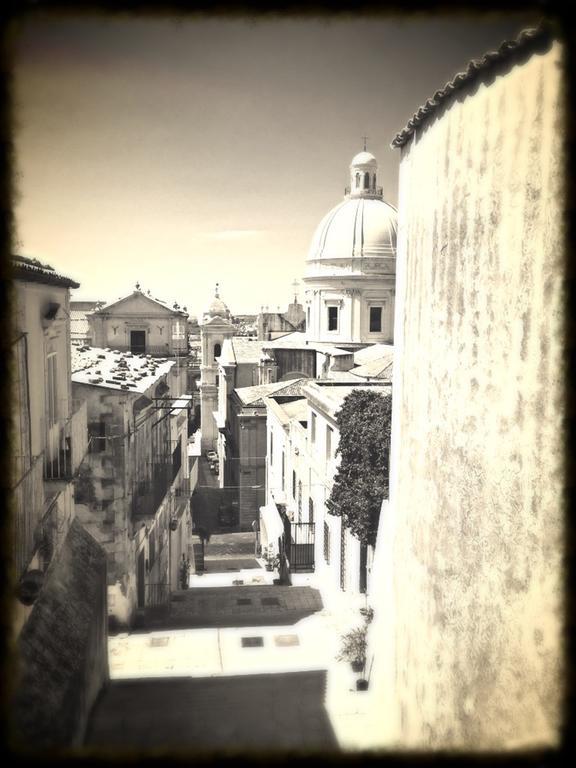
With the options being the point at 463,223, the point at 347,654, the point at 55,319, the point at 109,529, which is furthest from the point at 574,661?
the point at 109,529

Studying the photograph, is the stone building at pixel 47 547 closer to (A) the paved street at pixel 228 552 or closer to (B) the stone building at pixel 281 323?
(A) the paved street at pixel 228 552

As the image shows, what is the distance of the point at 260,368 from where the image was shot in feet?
111

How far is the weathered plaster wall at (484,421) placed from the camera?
417 cm

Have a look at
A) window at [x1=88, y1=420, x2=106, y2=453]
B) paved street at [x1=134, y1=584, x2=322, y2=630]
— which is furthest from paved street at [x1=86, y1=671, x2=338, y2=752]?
window at [x1=88, y1=420, x2=106, y2=453]

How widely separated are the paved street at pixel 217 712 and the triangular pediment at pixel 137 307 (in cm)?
1221

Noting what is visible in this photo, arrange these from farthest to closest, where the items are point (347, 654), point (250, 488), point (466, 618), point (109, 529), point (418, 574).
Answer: point (250, 488) → point (109, 529) → point (347, 654) → point (418, 574) → point (466, 618)

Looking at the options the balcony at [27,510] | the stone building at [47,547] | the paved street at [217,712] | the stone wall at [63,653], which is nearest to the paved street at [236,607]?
the paved street at [217,712]

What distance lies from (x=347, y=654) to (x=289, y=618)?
2.80m

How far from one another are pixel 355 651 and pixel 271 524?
42.7 ft

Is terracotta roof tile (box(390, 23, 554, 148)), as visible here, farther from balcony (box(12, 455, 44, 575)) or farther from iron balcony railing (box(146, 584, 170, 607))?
iron balcony railing (box(146, 584, 170, 607))

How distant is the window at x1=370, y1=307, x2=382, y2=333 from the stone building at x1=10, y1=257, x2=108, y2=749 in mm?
24166

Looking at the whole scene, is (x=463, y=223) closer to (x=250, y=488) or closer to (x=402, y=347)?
(x=402, y=347)

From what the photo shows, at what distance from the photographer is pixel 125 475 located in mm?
12469

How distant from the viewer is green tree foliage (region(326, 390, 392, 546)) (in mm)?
13188
